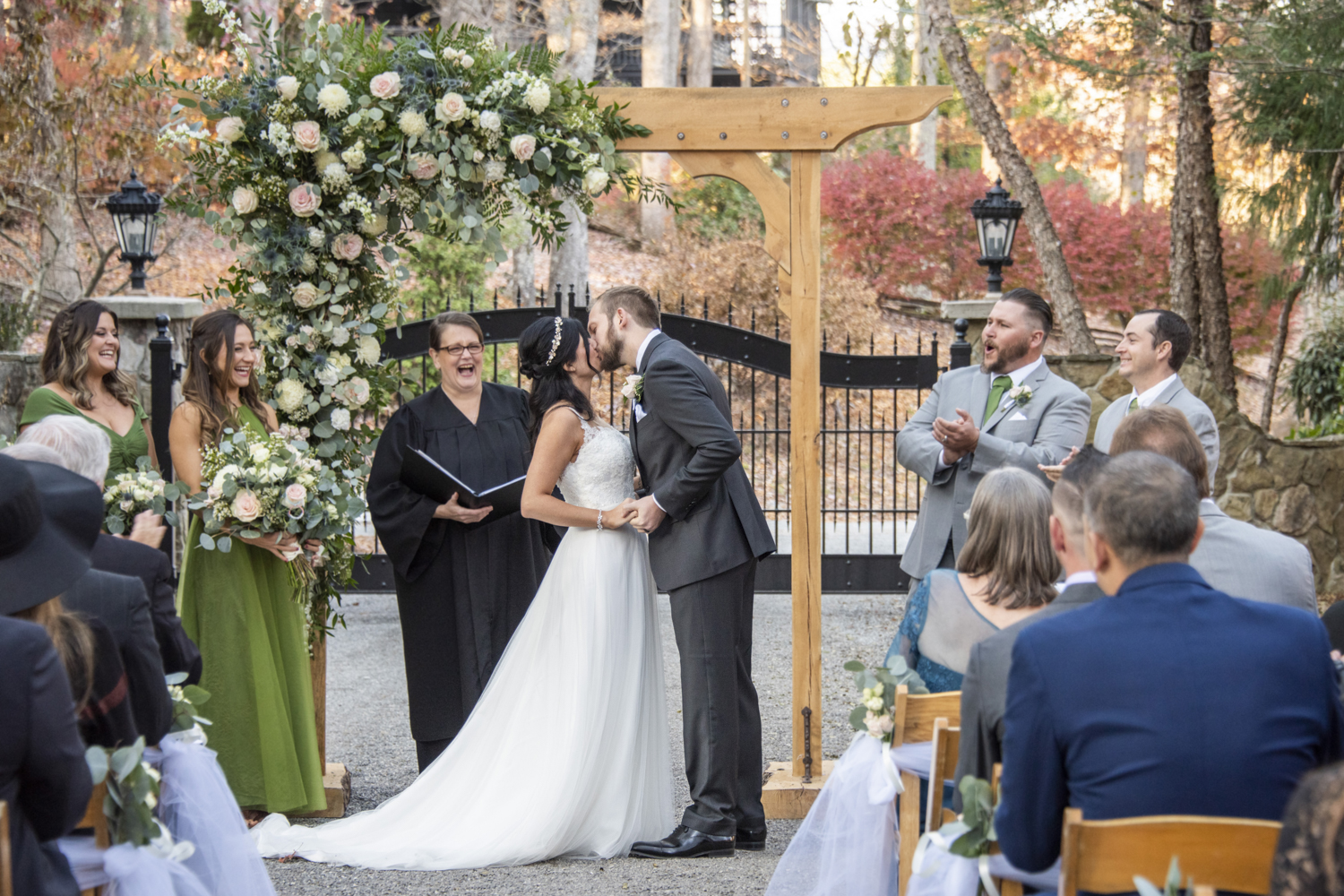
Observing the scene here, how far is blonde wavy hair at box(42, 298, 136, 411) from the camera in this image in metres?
4.80

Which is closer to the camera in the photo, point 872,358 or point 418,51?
point 418,51

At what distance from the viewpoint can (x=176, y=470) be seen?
4.44 m

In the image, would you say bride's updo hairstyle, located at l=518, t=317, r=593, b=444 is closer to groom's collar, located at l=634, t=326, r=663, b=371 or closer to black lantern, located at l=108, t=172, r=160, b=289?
groom's collar, located at l=634, t=326, r=663, b=371

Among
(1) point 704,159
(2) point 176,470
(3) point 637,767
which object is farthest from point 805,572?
(2) point 176,470

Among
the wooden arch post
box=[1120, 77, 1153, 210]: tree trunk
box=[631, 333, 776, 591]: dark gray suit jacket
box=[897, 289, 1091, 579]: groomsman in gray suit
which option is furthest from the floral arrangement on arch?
box=[1120, 77, 1153, 210]: tree trunk

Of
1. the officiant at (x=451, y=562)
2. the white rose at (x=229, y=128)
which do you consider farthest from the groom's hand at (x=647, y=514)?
the white rose at (x=229, y=128)

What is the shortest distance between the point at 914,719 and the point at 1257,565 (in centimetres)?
94

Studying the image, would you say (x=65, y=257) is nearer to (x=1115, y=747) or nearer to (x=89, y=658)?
(x=89, y=658)

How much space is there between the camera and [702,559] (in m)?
4.06

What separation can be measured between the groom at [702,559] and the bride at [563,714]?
0.49ft

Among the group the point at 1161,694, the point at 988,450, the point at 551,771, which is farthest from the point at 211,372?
the point at 1161,694

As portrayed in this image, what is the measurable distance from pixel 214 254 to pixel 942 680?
1832 centimetres

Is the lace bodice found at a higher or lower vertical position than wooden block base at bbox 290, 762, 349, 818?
higher

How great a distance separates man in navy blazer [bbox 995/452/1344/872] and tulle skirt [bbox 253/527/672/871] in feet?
7.32
